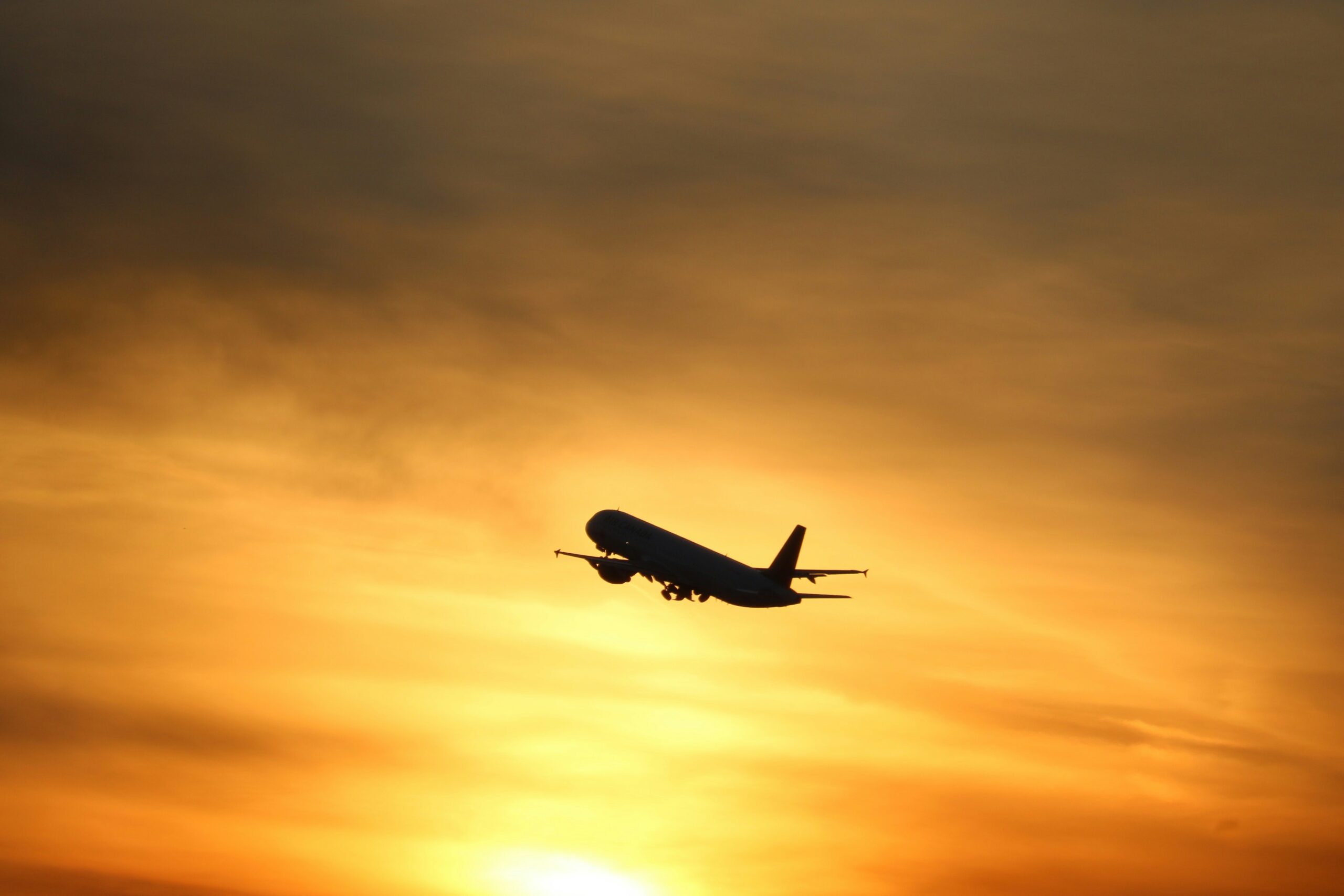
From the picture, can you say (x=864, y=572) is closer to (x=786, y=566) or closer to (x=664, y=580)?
(x=786, y=566)

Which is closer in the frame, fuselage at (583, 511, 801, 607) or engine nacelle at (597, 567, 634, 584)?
fuselage at (583, 511, 801, 607)

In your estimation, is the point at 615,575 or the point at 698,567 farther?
the point at 615,575

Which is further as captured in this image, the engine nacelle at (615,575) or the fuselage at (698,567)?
the engine nacelle at (615,575)

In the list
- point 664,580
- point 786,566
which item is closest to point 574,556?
point 664,580
